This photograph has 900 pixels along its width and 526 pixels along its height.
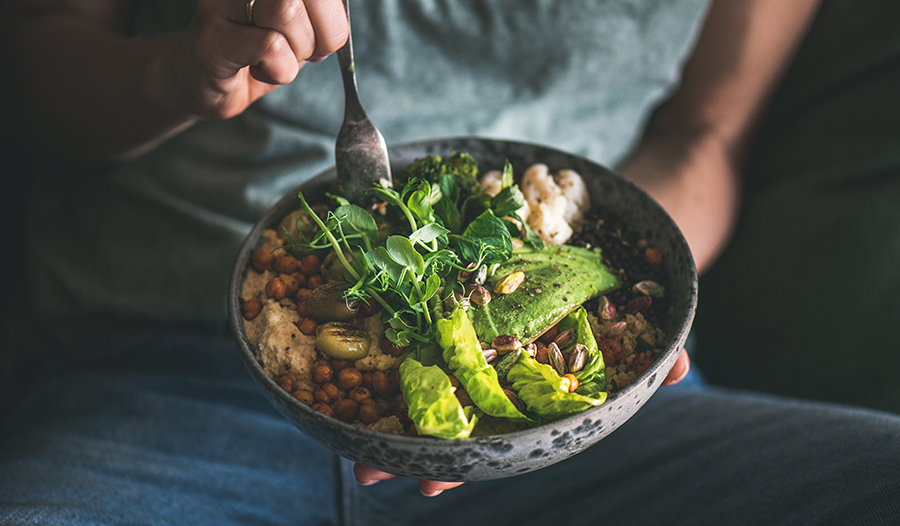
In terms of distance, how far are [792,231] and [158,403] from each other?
4.93 ft

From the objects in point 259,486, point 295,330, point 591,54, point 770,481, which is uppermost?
point 591,54

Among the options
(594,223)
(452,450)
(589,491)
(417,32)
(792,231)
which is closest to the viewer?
(452,450)

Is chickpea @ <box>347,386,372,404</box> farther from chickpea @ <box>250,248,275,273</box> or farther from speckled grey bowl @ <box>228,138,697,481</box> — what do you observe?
chickpea @ <box>250,248,275,273</box>

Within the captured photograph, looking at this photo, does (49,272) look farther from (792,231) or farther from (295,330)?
(792,231)

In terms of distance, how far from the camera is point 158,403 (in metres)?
1.20

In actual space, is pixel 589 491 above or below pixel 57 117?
below

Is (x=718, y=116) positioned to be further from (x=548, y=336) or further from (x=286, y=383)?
(x=286, y=383)

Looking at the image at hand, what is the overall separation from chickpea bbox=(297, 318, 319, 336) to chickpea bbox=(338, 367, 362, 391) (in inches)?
2.9

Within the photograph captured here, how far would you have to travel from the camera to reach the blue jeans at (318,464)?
0.95m

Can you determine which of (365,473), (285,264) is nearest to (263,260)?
(285,264)

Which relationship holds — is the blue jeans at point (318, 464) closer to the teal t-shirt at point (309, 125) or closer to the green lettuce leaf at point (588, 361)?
the teal t-shirt at point (309, 125)

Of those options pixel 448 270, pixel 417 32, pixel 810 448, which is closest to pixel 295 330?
pixel 448 270

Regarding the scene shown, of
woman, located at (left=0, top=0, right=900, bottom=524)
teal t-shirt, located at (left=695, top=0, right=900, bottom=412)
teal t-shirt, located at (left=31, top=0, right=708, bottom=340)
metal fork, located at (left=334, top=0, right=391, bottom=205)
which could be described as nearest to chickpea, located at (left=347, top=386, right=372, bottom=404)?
woman, located at (left=0, top=0, right=900, bottom=524)

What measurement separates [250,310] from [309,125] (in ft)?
1.96
